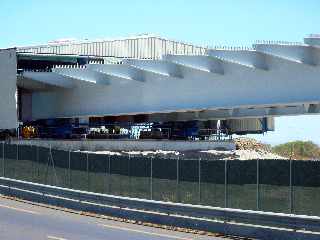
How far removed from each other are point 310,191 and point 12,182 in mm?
14487

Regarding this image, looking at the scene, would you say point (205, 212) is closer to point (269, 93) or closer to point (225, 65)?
point (269, 93)

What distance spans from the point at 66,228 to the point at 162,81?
3038 cm

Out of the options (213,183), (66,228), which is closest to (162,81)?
(213,183)

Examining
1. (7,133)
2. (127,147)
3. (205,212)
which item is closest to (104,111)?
(127,147)

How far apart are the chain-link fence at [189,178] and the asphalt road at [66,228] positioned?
8.28ft

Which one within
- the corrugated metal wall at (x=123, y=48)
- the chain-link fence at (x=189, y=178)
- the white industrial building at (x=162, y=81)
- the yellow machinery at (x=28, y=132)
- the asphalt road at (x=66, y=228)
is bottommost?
the asphalt road at (x=66, y=228)

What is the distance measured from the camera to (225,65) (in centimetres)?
4209

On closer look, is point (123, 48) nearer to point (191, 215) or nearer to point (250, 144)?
point (250, 144)

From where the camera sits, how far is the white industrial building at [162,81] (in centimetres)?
3688

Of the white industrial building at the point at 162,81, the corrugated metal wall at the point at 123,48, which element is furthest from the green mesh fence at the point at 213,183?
the corrugated metal wall at the point at 123,48

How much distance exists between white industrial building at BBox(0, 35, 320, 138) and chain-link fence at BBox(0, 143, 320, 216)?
13.0 m

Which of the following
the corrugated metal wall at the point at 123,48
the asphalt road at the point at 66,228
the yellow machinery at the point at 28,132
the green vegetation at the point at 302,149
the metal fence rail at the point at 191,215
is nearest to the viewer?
the metal fence rail at the point at 191,215

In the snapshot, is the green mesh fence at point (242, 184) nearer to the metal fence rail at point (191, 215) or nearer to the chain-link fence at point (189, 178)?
the chain-link fence at point (189, 178)

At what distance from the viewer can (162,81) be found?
47.6m
